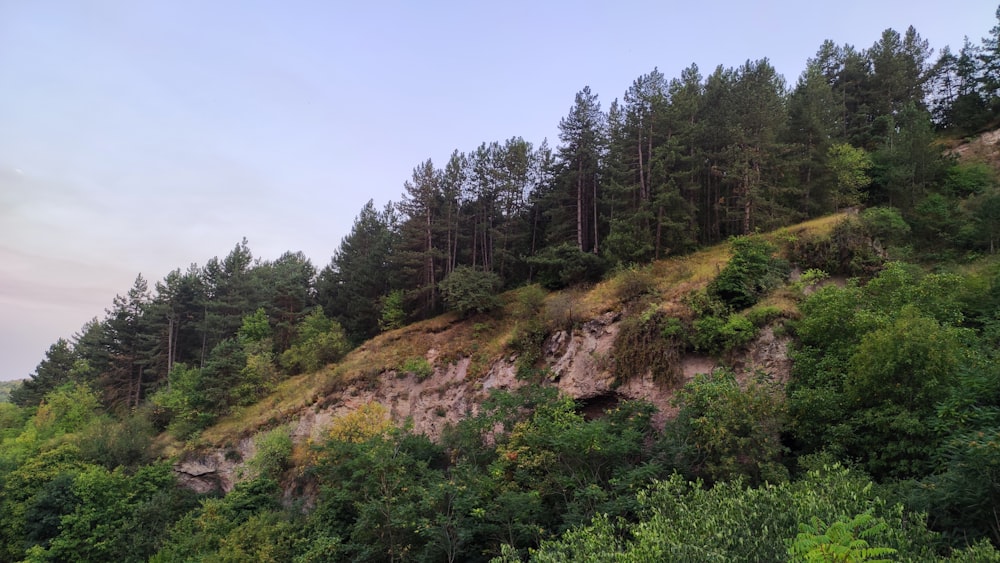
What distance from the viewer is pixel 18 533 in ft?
80.6

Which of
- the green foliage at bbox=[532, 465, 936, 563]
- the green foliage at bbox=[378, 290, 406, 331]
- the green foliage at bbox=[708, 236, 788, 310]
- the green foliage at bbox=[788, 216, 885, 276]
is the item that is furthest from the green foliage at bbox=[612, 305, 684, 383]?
the green foliage at bbox=[378, 290, 406, 331]

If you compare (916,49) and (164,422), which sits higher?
(916,49)

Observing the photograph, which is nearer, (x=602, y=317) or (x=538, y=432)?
(x=538, y=432)

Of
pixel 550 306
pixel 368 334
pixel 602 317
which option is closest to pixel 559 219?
pixel 550 306

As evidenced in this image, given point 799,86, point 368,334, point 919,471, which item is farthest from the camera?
point 368,334

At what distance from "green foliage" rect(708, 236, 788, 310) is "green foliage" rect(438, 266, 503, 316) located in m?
13.7

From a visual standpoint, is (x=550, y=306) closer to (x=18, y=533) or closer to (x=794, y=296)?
(x=794, y=296)

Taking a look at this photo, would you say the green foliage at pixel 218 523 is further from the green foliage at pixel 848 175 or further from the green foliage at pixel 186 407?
the green foliage at pixel 848 175

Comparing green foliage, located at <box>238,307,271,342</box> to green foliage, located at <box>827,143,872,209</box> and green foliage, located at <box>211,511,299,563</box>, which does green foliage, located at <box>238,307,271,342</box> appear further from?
green foliage, located at <box>827,143,872,209</box>

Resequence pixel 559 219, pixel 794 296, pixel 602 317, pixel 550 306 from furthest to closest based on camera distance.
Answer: pixel 559 219 < pixel 550 306 < pixel 602 317 < pixel 794 296

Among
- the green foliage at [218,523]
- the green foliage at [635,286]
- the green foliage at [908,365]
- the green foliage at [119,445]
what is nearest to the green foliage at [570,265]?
the green foliage at [635,286]

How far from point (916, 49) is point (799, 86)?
43.6 ft

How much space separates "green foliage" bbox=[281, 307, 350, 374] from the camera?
32.4 metres

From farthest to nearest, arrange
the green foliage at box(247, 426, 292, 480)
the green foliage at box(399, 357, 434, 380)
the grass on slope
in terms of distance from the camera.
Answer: the green foliage at box(399, 357, 434, 380) < the green foliage at box(247, 426, 292, 480) < the grass on slope
